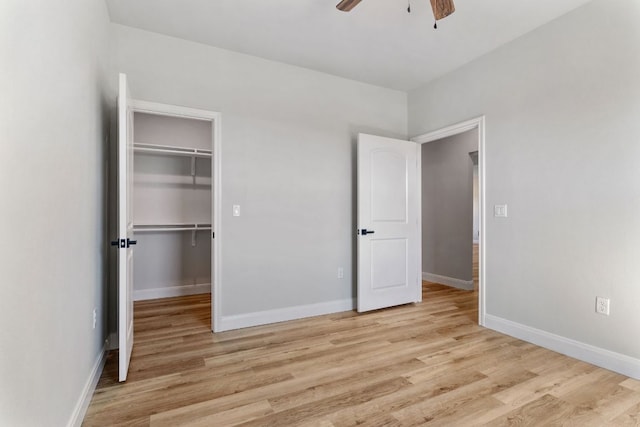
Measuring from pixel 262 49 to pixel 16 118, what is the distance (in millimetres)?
2487

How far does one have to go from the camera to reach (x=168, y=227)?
13.9 feet

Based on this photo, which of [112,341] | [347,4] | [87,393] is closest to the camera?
[87,393]

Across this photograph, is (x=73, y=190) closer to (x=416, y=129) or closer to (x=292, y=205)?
(x=292, y=205)

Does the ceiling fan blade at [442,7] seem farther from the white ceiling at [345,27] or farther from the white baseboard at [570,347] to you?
the white baseboard at [570,347]

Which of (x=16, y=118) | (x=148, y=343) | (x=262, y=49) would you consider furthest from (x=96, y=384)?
(x=262, y=49)

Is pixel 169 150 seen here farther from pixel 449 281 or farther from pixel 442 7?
pixel 449 281

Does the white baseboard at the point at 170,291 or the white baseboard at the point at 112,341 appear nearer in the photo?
the white baseboard at the point at 112,341

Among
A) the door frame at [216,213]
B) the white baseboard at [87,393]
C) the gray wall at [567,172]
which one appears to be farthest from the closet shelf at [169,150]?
the gray wall at [567,172]

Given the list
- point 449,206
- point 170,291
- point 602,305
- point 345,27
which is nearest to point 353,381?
point 602,305

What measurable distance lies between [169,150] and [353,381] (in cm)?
337

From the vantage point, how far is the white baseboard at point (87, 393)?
1.59m

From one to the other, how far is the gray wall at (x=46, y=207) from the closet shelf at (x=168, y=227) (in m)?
2.15

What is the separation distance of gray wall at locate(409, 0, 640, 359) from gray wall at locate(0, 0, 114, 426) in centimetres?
328

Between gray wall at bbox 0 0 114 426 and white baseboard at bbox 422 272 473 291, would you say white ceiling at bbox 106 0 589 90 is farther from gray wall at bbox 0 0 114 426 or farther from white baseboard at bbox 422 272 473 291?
white baseboard at bbox 422 272 473 291
